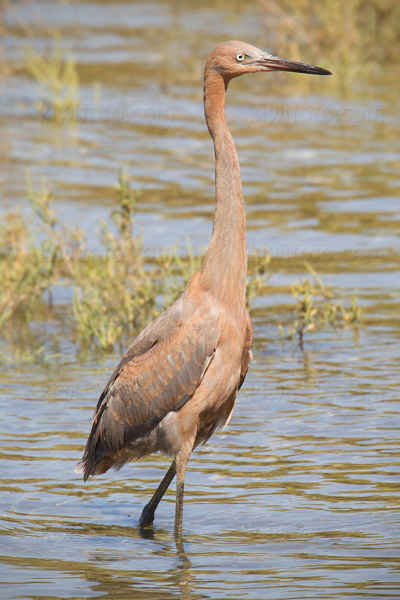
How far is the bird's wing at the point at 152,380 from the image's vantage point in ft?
20.4

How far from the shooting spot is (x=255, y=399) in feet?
27.8

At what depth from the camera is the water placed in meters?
5.87

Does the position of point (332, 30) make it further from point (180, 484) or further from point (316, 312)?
point (180, 484)

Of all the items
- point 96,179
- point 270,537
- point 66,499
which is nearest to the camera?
point 270,537

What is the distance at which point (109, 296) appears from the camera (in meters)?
10.0

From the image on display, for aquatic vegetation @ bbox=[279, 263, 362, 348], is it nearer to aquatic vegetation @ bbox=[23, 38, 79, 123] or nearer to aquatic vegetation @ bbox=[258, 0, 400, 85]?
aquatic vegetation @ bbox=[23, 38, 79, 123]

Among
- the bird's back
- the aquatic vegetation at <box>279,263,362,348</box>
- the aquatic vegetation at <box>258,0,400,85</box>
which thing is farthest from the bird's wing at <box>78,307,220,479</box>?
the aquatic vegetation at <box>258,0,400,85</box>

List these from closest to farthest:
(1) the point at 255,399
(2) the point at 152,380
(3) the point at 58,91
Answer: (2) the point at 152,380
(1) the point at 255,399
(3) the point at 58,91

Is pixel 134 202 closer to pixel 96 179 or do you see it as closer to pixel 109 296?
pixel 109 296

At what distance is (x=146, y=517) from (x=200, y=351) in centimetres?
106

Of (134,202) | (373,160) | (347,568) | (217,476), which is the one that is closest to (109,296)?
(134,202)

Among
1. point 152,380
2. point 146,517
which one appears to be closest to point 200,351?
point 152,380

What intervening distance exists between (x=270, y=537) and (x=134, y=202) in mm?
4209

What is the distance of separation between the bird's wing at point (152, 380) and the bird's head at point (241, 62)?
4.70 feet
